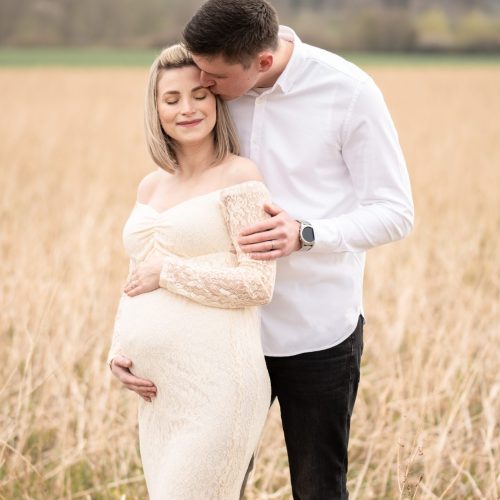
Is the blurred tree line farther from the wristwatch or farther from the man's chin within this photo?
the wristwatch

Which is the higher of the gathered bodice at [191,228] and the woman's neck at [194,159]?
the woman's neck at [194,159]

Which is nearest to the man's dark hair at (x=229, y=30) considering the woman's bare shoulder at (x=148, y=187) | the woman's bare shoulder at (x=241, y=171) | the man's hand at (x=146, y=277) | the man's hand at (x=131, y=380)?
the woman's bare shoulder at (x=241, y=171)

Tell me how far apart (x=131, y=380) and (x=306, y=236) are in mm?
571

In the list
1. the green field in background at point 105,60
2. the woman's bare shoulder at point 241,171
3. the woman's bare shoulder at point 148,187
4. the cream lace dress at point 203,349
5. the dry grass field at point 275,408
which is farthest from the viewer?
the green field in background at point 105,60

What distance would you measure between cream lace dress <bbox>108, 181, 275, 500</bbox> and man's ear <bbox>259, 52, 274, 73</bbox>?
30cm

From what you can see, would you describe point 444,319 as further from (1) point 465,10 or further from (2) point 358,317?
(1) point 465,10

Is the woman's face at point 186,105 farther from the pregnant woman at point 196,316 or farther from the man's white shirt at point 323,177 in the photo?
the man's white shirt at point 323,177

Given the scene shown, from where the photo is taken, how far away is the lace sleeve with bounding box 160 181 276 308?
6.11ft

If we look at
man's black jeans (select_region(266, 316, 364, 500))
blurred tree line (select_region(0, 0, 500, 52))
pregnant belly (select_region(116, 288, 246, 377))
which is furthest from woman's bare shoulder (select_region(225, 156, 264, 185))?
blurred tree line (select_region(0, 0, 500, 52))

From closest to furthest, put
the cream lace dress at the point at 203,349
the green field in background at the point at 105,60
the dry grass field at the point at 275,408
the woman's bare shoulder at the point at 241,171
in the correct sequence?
the cream lace dress at the point at 203,349
the woman's bare shoulder at the point at 241,171
the dry grass field at the point at 275,408
the green field in background at the point at 105,60

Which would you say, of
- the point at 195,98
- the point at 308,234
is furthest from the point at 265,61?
the point at 308,234

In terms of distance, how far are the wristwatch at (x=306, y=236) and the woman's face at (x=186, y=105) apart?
36cm

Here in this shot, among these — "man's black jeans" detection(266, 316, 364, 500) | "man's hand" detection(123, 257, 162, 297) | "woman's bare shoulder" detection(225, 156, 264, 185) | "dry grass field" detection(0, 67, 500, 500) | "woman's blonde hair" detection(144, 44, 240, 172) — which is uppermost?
"woman's blonde hair" detection(144, 44, 240, 172)

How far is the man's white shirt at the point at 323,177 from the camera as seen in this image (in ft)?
6.47
